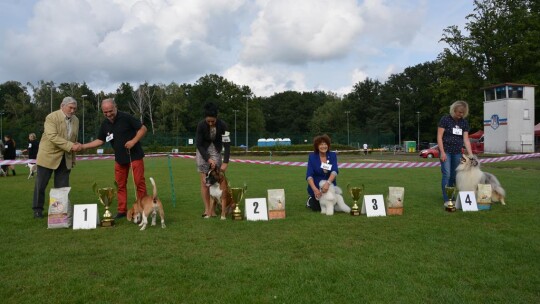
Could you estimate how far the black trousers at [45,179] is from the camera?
6118mm

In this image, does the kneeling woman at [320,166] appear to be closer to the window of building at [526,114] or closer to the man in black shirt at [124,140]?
the man in black shirt at [124,140]

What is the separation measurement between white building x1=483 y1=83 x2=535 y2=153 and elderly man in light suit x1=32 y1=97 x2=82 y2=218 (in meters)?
35.6

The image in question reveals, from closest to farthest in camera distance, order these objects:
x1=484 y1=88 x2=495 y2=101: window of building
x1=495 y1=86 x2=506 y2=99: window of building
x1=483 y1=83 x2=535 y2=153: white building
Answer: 1. x1=483 y1=83 x2=535 y2=153: white building
2. x1=495 y1=86 x2=506 y2=99: window of building
3. x1=484 y1=88 x2=495 y2=101: window of building

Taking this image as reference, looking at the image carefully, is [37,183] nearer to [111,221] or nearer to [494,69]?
[111,221]

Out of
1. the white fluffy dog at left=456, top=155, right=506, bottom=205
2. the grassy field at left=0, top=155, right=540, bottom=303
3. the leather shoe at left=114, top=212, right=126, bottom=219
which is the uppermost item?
the white fluffy dog at left=456, top=155, right=506, bottom=205

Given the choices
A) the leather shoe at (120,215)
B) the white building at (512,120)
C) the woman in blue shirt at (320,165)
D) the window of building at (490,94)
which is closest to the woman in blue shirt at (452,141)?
the woman in blue shirt at (320,165)

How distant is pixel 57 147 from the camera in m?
6.06

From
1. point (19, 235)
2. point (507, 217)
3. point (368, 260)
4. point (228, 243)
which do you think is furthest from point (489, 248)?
point (19, 235)

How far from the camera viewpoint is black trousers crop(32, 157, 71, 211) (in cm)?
612

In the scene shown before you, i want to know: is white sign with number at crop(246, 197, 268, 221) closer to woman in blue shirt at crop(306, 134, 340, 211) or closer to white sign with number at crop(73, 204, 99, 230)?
woman in blue shirt at crop(306, 134, 340, 211)

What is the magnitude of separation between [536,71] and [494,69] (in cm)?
376

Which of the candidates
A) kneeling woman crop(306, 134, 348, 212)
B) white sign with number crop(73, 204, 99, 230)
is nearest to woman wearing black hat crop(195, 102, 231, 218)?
kneeling woman crop(306, 134, 348, 212)

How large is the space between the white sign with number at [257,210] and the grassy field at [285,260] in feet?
1.05

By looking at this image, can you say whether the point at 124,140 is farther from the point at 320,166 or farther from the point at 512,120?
the point at 512,120
